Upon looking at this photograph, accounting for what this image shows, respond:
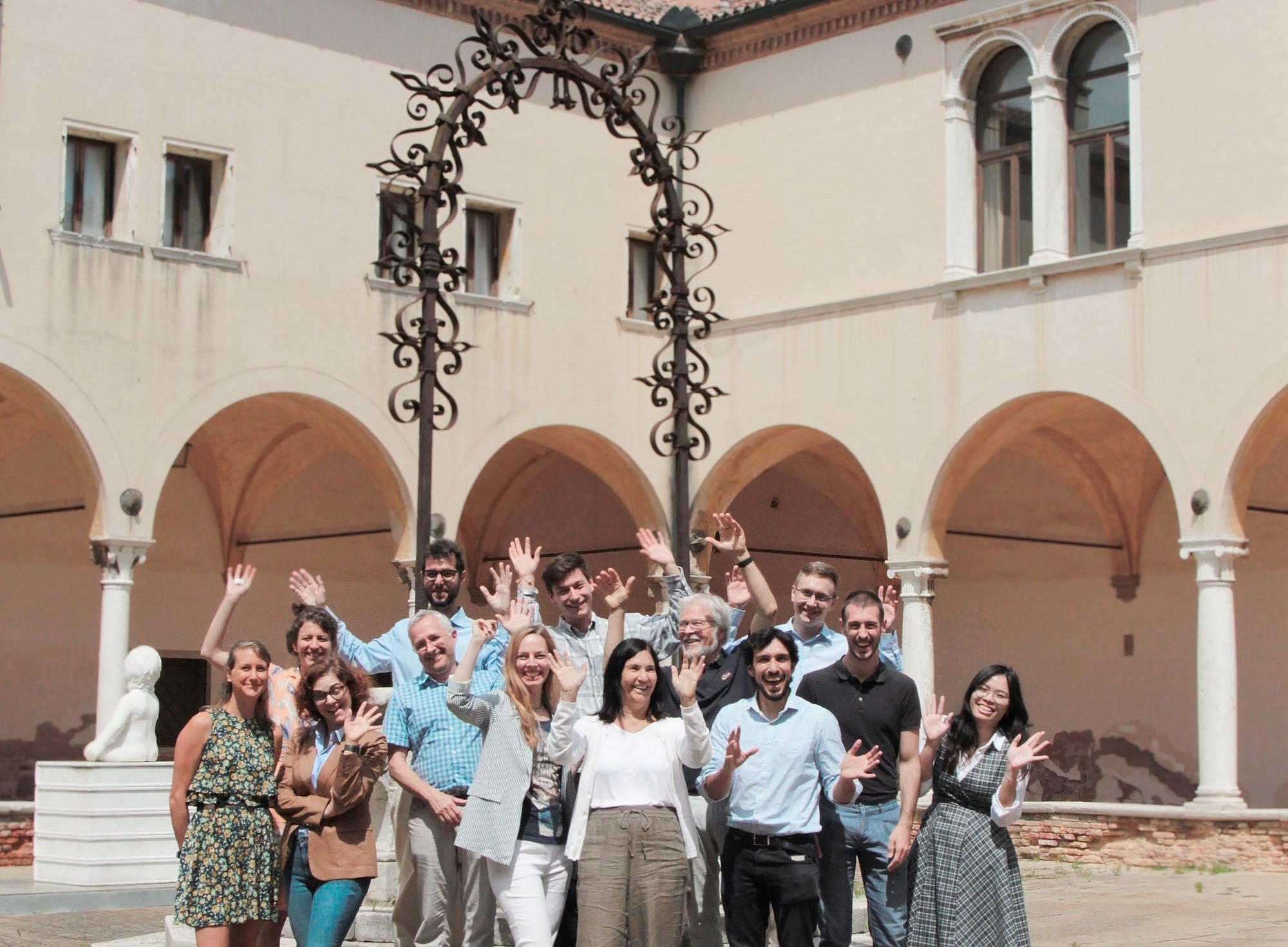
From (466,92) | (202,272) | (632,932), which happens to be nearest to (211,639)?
(632,932)

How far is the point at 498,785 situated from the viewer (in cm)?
660

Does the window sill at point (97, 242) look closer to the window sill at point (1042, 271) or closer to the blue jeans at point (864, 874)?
the window sill at point (1042, 271)

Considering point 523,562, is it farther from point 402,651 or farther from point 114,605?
point 114,605

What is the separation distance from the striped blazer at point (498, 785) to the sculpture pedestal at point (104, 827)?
21.4ft

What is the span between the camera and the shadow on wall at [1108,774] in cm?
2047

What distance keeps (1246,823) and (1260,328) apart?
401 centimetres

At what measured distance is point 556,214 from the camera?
19.1m

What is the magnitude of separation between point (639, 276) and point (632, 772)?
548 inches

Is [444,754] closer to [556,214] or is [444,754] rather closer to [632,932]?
[632,932]

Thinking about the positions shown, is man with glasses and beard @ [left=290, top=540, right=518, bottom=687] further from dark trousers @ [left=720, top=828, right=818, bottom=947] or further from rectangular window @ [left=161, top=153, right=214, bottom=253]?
rectangular window @ [left=161, top=153, right=214, bottom=253]

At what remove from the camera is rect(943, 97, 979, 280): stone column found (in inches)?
707

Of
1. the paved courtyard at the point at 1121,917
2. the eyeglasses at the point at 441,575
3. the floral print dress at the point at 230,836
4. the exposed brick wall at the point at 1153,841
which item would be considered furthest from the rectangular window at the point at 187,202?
the floral print dress at the point at 230,836

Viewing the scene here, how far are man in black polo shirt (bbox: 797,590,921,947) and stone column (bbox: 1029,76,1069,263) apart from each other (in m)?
11.0

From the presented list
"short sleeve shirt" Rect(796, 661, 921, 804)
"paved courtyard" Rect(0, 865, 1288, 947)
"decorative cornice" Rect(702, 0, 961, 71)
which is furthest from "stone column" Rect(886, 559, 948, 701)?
"short sleeve shirt" Rect(796, 661, 921, 804)
